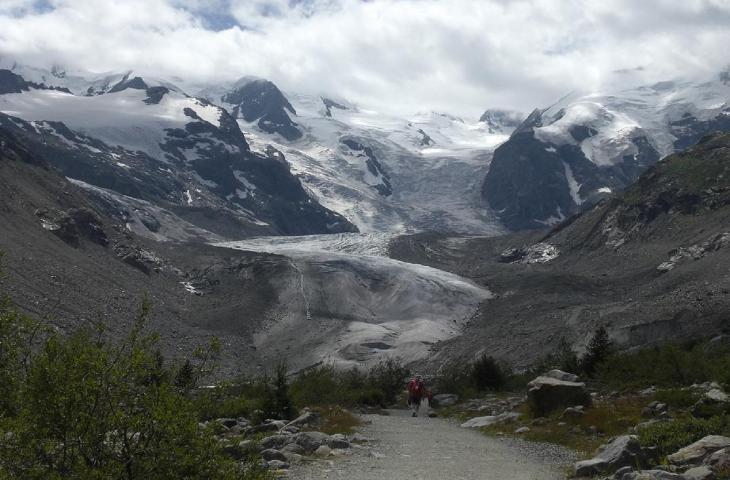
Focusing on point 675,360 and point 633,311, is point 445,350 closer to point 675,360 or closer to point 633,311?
A: point 633,311

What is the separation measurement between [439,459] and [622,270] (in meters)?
115

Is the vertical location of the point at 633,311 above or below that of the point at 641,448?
below

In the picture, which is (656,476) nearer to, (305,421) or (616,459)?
(616,459)

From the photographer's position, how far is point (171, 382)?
36.1ft

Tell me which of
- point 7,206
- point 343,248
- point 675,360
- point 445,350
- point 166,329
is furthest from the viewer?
point 343,248

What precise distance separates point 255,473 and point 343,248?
17364 cm

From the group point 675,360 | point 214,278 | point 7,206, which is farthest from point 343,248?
point 675,360

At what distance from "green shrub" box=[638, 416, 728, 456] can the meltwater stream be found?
7330cm

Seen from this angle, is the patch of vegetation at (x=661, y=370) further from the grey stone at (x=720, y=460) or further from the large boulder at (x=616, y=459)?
the grey stone at (x=720, y=460)

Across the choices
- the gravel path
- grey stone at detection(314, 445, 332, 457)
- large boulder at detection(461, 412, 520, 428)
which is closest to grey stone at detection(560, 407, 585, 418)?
the gravel path

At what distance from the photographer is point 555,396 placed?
29.1m

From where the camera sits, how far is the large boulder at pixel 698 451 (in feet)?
51.1

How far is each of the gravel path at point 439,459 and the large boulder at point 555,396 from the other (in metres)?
2.81

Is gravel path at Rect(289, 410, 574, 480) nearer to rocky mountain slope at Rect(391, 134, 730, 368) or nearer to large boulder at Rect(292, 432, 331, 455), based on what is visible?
large boulder at Rect(292, 432, 331, 455)
